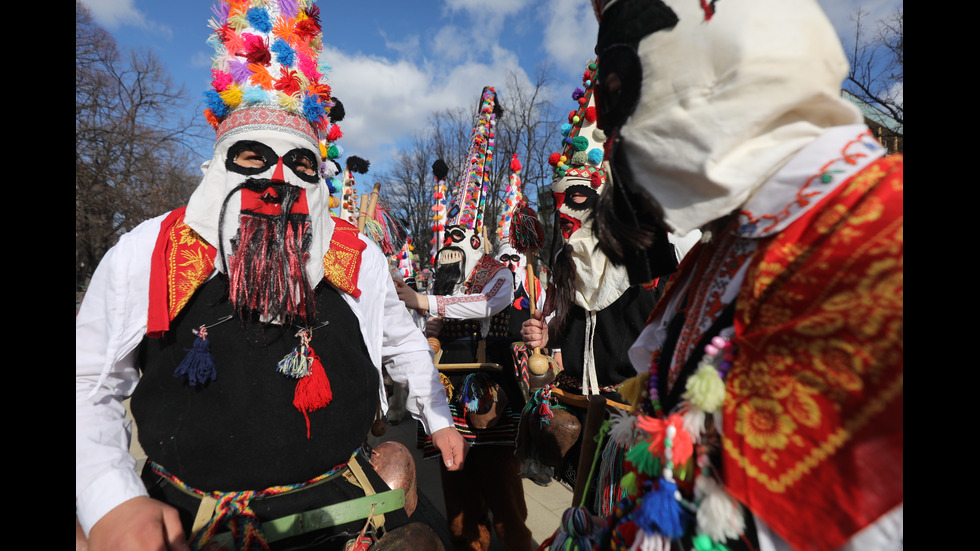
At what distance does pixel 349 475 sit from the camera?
1.81 meters

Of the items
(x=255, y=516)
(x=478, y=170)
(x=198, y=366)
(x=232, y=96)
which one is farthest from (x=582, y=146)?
(x=478, y=170)

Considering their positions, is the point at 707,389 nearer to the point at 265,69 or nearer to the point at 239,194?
the point at 239,194

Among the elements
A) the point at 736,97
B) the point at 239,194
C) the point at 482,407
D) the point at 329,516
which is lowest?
the point at 482,407

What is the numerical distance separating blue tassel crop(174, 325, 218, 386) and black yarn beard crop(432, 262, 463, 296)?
370 cm

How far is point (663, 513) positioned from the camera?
3.13ft

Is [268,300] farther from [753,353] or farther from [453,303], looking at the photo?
[453,303]

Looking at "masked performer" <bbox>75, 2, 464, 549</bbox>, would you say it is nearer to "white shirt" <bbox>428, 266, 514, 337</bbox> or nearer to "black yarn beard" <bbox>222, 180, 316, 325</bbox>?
"black yarn beard" <bbox>222, 180, 316, 325</bbox>

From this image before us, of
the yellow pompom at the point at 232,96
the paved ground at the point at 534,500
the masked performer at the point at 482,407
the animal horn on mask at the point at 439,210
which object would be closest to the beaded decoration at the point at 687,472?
the yellow pompom at the point at 232,96

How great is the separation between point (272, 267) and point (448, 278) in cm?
365

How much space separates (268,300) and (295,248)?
0.75 ft

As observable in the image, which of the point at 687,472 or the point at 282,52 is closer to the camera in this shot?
the point at 687,472

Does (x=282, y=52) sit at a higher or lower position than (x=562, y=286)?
higher

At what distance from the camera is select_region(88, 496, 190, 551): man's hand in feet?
4.24

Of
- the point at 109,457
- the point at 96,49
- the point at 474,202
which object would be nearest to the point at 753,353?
the point at 109,457
